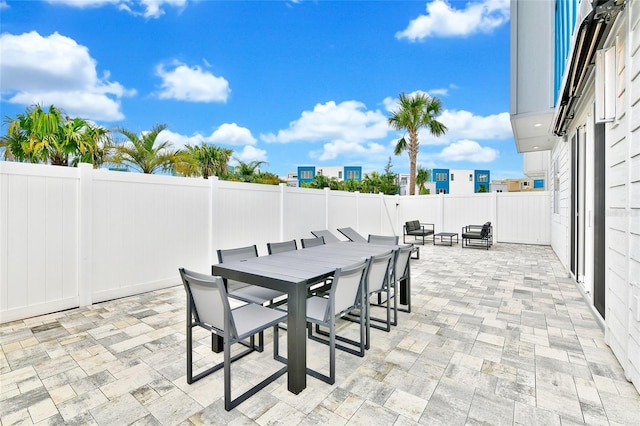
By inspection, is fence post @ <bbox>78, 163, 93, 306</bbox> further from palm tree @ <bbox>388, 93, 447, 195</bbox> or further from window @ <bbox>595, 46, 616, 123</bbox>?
palm tree @ <bbox>388, 93, 447, 195</bbox>

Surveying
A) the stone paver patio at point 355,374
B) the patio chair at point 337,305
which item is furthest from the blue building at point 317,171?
the patio chair at point 337,305

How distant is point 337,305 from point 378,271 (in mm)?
780

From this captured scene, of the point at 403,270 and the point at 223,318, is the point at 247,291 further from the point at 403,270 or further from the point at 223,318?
the point at 403,270

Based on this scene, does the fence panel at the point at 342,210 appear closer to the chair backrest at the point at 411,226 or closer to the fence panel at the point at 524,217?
the chair backrest at the point at 411,226

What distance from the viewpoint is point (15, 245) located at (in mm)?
3330

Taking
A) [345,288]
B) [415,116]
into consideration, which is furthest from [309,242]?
[415,116]

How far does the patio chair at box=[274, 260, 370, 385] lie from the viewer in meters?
2.19

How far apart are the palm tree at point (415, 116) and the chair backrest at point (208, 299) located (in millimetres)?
12741

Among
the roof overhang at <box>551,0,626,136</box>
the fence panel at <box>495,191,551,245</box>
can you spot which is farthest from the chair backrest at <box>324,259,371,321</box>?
the fence panel at <box>495,191,551,245</box>

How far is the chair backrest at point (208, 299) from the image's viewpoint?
6.08 feet

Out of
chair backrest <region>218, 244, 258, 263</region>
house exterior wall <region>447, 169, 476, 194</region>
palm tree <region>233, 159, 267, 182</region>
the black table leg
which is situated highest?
house exterior wall <region>447, 169, 476, 194</region>

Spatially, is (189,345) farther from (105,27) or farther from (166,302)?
(105,27)

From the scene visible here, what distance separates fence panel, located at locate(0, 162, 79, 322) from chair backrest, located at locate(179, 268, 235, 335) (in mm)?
2679

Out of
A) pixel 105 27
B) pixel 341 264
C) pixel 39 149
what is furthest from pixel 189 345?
pixel 105 27
